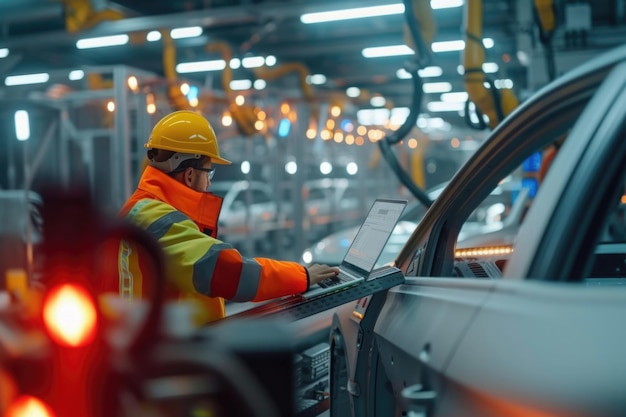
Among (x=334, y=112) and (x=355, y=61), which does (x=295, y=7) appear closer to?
(x=334, y=112)

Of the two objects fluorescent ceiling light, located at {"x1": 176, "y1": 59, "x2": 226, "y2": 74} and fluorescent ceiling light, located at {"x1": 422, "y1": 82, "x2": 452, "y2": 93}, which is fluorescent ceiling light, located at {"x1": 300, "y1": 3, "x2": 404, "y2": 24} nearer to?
fluorescent ceiling light, located at {"x1": 176, "y1": 59, "x2": 226, "y2": 74}

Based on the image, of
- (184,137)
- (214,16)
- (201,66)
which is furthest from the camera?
(201,66)

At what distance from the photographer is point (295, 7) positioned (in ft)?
36.7

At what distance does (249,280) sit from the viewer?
3.07m

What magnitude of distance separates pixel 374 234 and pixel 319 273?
0.31m

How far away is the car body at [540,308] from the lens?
54.7 inches

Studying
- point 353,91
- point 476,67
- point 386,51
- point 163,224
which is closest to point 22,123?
point 476,67

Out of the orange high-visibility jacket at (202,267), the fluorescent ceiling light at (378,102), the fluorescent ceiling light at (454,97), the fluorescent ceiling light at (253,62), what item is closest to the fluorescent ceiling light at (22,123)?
the orange high-visibility jacket at (202,267)

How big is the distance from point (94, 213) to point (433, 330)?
3.76 feet

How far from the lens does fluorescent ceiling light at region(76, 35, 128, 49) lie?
582 inches

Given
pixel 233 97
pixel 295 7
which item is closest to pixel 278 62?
pixel 233 97

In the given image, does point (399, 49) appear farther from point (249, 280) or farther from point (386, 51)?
point (249, 280)

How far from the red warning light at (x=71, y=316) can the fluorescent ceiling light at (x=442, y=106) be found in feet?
81.2

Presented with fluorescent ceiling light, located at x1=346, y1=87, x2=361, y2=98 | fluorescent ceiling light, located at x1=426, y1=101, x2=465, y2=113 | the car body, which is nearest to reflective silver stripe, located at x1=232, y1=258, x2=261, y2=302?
the car body
